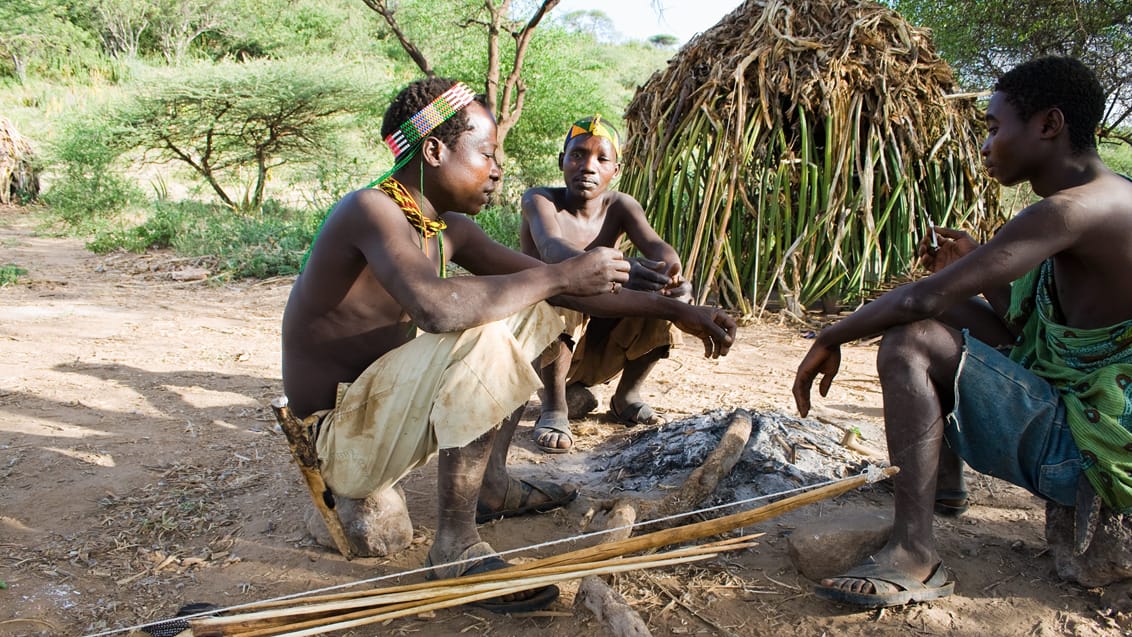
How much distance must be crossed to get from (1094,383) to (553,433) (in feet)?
6.36

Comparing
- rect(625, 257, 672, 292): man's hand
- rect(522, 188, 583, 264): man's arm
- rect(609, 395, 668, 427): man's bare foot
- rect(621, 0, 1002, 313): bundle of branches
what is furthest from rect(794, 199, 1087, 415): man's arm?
rect(621, 0, 1002, 313): bundle of branches

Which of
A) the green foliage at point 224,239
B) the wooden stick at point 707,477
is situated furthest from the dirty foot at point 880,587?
the green foliage at point 224,239

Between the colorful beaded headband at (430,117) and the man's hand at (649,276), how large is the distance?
1033 millimetres

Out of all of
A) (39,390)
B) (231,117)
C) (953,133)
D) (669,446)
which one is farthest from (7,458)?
(231,117)

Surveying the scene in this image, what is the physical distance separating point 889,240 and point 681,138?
1.66m

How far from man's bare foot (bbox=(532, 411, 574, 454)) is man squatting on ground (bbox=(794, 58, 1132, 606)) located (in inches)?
56.7

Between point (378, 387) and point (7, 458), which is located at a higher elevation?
point (378, 387)

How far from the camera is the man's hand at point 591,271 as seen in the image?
2.27 meters

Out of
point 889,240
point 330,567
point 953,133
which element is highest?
point 953,133

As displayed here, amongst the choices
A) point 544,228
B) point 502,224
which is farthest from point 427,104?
point 502,224

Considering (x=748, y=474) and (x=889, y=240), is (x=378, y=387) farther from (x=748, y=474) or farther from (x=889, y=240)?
(x=889, y=240)

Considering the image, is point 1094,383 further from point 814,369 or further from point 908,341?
point 814,369

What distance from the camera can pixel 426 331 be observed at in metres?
2.11

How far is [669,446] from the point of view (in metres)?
3.04
